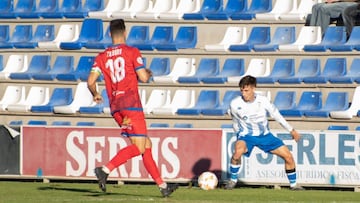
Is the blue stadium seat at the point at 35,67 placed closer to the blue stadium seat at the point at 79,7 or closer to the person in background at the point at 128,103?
the blue stadium seat at the point at 79,7

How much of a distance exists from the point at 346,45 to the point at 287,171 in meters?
4.40

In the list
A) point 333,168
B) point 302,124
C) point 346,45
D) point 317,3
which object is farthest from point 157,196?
point 317,3

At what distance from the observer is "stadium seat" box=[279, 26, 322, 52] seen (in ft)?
60.0

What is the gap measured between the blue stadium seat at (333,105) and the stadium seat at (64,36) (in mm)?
5432

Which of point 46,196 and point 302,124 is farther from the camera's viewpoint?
point 302,124

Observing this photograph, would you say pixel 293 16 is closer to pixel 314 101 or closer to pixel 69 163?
pixel 314 101

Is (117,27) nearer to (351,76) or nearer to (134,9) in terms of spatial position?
(351,76)

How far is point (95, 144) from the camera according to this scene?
15812 mm

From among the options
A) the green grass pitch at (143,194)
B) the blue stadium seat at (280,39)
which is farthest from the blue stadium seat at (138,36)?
the green grass pitch at (143,194)

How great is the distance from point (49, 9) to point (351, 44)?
21.4 ft

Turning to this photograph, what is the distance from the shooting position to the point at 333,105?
17.1 m

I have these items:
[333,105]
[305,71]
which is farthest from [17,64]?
[333,105]

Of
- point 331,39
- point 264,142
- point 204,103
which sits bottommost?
point 264,142

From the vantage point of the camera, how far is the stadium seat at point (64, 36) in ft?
66.5
